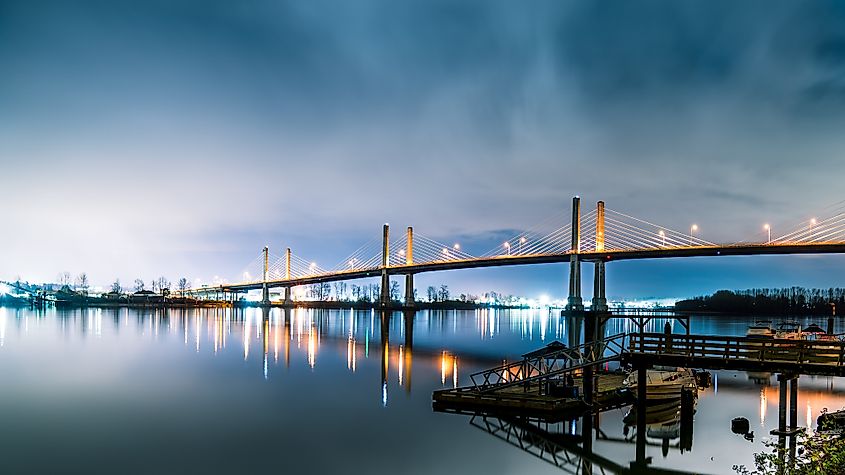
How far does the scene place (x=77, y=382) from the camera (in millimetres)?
34938

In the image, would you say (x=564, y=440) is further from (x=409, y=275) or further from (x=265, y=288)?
(x=265, y=288)

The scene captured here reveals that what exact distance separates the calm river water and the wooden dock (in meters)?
0.61

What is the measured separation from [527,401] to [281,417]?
1019 centimetres

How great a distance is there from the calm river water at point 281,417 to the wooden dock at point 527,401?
1.99 feet

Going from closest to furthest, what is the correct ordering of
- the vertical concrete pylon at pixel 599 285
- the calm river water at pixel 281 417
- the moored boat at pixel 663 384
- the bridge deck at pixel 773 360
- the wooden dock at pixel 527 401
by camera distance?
1. the bridge deck at pixel 773 360
2. the calm river water at pixel 281 417
3. the wooden dock at pixel 527 401
4. the moored boat at pixel 663 384
5. the vertical concrete pylon at pixel 599 285

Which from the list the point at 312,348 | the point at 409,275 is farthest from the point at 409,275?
the point at 312,348

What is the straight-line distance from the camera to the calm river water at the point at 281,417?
64.1 feet

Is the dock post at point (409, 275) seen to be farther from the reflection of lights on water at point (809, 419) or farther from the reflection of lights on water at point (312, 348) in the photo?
the reflection of lights on water at point (809, 419)

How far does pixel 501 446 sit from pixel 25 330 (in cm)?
7279

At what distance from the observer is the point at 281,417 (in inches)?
1035

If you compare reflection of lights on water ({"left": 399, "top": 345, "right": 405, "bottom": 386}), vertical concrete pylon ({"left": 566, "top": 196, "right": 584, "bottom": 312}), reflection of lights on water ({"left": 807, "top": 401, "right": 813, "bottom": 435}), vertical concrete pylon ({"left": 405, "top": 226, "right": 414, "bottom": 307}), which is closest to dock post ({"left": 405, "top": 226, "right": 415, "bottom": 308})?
vertical concrete pylon ({"left": 405, "top": 226, "right": 414, "bottom": 307})

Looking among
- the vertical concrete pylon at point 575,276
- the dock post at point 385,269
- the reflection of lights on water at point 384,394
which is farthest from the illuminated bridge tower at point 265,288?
the reflection of lights on water at point 384,394

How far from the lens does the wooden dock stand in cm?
2323

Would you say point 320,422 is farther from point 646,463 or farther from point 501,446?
point 646,463
